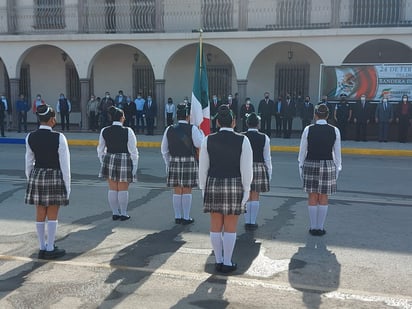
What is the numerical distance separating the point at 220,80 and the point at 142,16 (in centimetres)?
431

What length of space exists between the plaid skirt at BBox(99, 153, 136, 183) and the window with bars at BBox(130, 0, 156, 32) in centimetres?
1379

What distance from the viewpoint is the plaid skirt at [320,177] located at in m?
6.52

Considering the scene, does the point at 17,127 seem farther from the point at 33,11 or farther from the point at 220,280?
the point at 220,280

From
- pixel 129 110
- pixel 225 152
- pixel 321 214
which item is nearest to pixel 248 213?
pixel 321 214

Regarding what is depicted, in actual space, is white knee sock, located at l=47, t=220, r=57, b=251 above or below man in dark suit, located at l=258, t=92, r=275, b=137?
below

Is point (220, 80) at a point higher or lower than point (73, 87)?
higher

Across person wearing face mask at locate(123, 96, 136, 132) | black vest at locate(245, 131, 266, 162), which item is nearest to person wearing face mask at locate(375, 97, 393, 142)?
person wearing face mask at locate(123, 96, 136, 132)

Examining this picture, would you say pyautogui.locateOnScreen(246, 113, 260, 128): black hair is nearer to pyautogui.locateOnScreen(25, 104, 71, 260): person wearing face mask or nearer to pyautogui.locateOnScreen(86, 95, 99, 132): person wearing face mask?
pyautogui.locateOnScreen(25, 104, 71, 260): person wearing face mask

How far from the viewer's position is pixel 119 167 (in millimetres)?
7199

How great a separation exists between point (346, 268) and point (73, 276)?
299 centimetres

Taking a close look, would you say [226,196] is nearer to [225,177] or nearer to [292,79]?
[225,177]

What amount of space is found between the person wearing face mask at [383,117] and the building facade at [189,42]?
222cm

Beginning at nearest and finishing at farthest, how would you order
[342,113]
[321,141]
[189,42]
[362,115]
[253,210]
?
[321,141] → [253,210] → [362,115] → [342,113] → [189,42]

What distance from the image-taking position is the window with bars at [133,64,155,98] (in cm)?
2204
